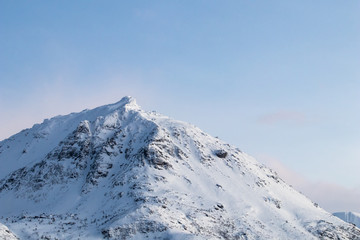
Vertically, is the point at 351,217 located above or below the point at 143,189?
above

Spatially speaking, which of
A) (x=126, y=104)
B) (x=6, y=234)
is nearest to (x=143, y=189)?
(x=6, y=234)

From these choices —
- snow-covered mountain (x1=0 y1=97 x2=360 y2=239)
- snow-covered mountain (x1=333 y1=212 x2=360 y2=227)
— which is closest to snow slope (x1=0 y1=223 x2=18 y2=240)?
snow-covered mountain (x1=0 y1=97 x2=360 y2=239)

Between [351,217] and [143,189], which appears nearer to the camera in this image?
[143,189]

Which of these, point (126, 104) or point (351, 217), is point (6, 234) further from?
point (351, 217)

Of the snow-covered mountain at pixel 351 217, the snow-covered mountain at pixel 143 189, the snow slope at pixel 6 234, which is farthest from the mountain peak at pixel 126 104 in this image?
the snow-covered mountain at pixel 351 217

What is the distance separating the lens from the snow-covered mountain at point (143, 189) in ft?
209

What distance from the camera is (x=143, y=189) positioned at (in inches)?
2879

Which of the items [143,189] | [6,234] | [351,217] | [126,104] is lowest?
[6,234]

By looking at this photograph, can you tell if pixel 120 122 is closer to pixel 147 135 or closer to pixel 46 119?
pixel 147 135

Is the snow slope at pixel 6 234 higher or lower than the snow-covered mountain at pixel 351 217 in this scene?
lower

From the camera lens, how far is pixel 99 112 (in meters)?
112

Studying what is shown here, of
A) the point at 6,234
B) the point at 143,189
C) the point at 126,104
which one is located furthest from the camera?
the point at 126,104

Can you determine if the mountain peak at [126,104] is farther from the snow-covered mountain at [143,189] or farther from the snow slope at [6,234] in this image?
the snow slope at [6,234]

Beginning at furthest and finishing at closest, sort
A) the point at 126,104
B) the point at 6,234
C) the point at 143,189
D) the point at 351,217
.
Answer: the point at 351,217 < the point at 126,104 < the point at 143,189 < the point at 6,234
